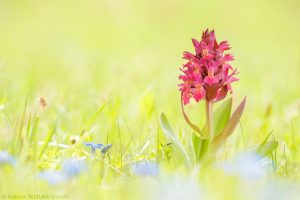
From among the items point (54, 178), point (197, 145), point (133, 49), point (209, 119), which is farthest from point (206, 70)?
point (133, 49)

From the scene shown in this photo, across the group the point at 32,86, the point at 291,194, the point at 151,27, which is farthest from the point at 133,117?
the point at 151,27

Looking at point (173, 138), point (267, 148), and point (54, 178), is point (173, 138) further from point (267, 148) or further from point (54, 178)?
point (54, 178)

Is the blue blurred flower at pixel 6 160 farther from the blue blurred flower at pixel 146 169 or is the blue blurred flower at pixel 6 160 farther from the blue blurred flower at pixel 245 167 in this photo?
the blue blurred flower at pixel 245 167

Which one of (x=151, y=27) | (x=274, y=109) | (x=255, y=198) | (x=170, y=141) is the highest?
(x=151, y=27)

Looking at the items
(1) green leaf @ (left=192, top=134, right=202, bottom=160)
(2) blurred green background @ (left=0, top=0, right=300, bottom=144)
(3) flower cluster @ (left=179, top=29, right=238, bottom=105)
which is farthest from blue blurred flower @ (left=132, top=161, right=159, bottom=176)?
(2) blurred green background @ (left=0, top=0, right=300, bottom=144)

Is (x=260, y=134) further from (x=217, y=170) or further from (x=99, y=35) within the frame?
(x=99, y=35)
